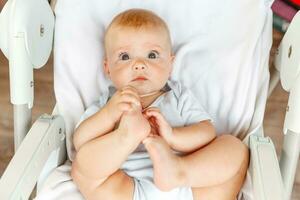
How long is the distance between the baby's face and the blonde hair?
11mm

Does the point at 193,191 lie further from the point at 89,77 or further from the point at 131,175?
the point at 89,77

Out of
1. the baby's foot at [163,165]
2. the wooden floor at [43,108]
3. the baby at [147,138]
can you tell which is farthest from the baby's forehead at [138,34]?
the wooden floor at [43,108]

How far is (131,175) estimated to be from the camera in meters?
1.02

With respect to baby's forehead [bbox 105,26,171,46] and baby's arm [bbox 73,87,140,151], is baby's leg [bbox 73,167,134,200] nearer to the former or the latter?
baby's arm [bbox 73,87,140,151]

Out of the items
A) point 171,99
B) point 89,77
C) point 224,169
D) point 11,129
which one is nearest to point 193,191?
point 224,169

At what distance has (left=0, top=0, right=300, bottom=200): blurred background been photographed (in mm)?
1687

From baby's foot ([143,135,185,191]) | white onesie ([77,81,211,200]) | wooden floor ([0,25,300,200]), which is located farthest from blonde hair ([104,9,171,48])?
wooden floor ([0,25,300,200])

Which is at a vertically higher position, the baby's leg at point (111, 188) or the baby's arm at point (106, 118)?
the baby's arm at point (106, 118)

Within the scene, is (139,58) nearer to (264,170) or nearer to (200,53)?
(200,53)

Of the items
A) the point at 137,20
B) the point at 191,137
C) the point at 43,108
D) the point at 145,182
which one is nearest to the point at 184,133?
the point at 191,137

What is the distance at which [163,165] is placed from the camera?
0.93 m

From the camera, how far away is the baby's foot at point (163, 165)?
36.5 inches

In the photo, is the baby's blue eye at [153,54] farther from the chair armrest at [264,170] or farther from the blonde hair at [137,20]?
the chair armrest at [264,170]

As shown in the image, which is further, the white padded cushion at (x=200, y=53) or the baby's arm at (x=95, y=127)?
the white padded cushion at (x=200, y=53)
